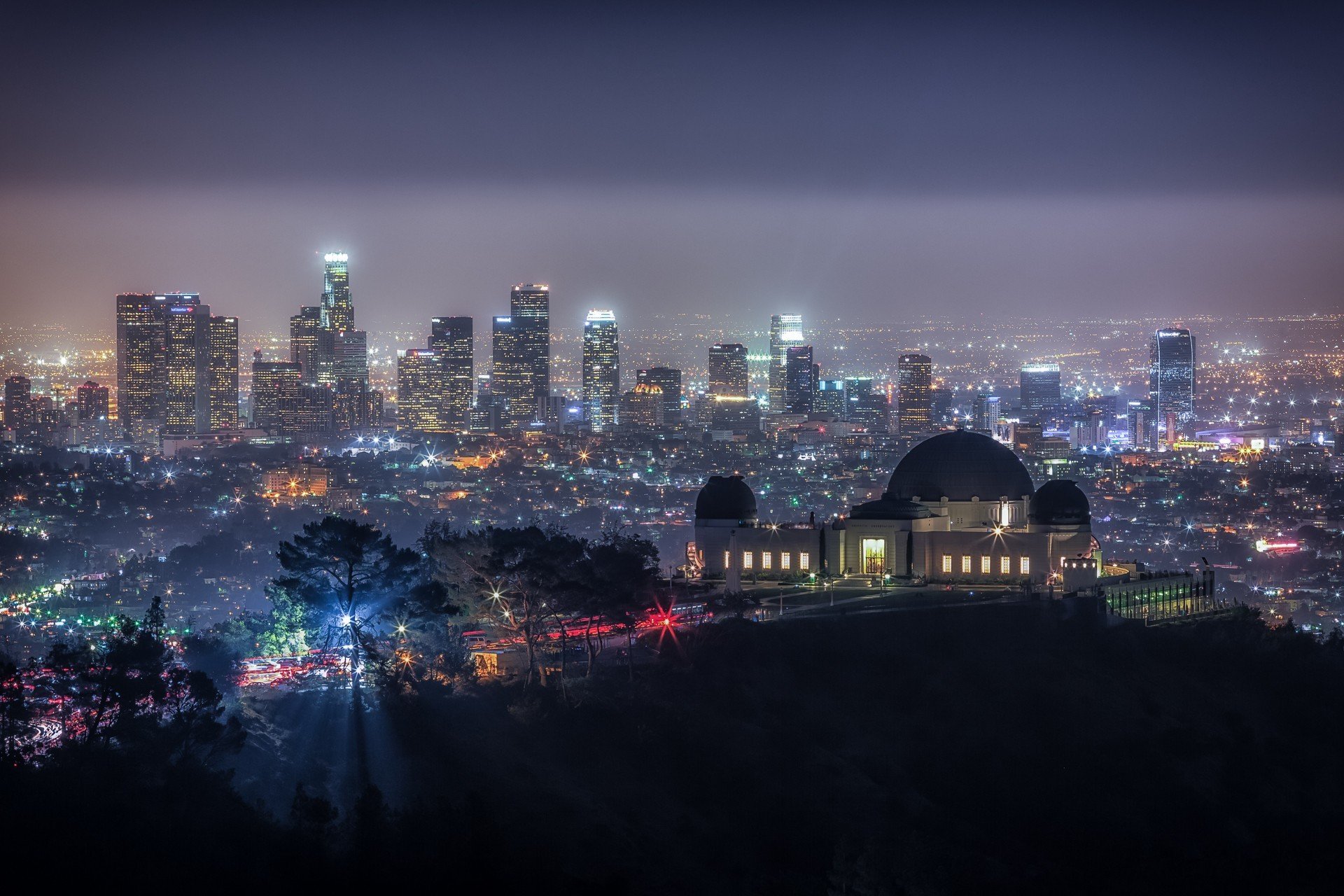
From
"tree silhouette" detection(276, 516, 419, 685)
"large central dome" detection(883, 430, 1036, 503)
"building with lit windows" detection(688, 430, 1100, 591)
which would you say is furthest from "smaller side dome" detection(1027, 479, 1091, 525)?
"tree silhouette" detection(276, 516, 419, 685)

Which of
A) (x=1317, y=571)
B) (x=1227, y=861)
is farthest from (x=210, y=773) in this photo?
(x=1317, y=571)

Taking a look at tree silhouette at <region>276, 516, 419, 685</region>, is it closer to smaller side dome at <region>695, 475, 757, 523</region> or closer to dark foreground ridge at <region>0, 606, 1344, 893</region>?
dark foreground ridge at <region>0, 606, 1344, 893</region>

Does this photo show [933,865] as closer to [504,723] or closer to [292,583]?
[504,723]

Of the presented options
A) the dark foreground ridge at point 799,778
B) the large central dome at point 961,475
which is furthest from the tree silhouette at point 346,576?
the large central dome at point 961,475

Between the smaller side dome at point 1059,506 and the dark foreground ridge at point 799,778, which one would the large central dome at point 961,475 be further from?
the dark foreground ridge at point 799,778

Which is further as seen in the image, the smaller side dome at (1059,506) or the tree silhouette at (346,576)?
the smaller side dome at (1059,506)

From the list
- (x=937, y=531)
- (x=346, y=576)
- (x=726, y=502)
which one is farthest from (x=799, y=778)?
(x=726, y=502)

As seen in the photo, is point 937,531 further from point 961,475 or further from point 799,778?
point 799,778
